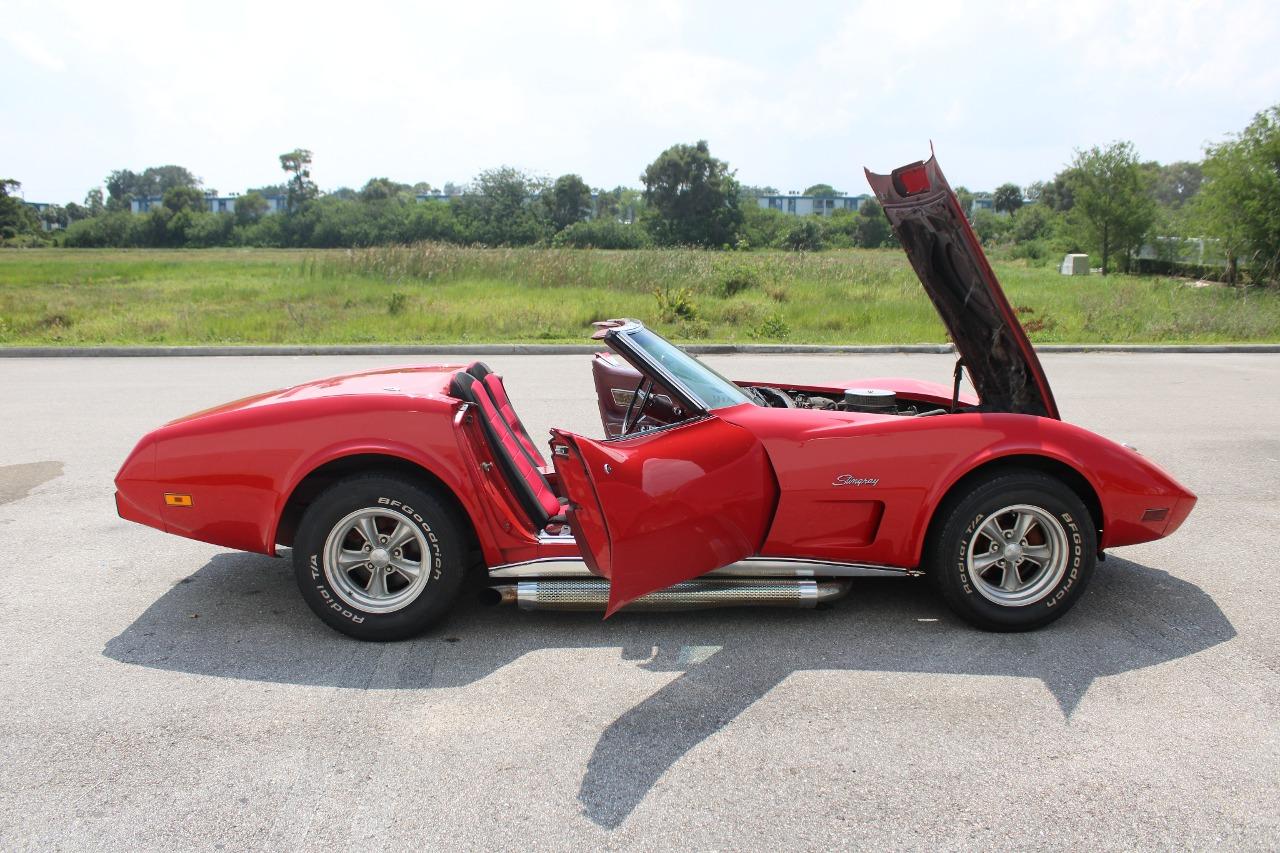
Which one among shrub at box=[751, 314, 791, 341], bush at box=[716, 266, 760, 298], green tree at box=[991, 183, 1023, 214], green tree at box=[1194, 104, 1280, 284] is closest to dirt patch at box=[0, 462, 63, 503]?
shrub at box=[751, 314, 791, 341]

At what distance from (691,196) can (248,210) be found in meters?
47.6

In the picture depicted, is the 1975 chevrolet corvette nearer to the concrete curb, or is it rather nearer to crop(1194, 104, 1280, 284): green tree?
the concrete curb

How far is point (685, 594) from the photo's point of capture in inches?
153

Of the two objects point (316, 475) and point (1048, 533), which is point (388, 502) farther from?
point (1048, 533)

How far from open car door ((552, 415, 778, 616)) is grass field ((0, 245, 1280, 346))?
1245 cm

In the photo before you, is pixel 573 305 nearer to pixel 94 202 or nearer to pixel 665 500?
pixel 665 500

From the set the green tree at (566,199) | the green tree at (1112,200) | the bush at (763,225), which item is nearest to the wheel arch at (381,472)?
the green tree at (1112,200)

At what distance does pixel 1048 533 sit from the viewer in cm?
381

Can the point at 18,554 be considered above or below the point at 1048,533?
below

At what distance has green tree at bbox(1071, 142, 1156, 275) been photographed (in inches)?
1634

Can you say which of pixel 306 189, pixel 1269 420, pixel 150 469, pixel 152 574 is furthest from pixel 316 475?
pixel 306 189

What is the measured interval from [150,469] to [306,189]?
11106 cm

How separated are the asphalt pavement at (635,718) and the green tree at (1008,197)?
138 meters

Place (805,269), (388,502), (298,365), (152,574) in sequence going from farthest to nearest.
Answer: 1. (805,269)
2. (298,365)
3. (152,574)
4. (388,502)
